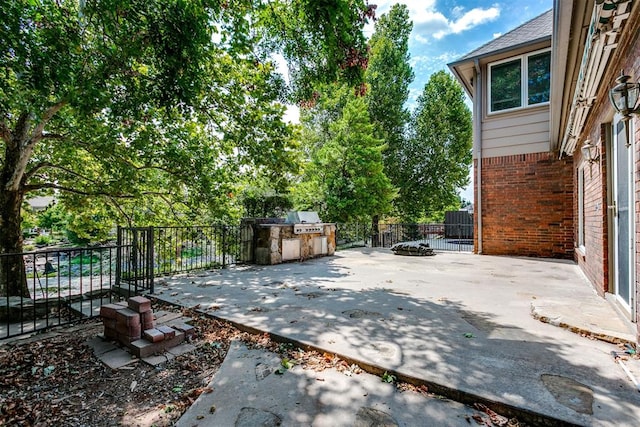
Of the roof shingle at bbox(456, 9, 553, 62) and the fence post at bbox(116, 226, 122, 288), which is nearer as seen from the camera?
the fence post at bbox(116, 226, 122, 288)

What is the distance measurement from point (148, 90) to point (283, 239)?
4.33 metres

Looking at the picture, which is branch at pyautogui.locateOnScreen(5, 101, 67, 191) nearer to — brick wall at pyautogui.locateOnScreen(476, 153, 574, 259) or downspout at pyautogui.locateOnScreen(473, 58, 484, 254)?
downspout at pyautogui.locateOnScreen(473, 58, 484, 254)

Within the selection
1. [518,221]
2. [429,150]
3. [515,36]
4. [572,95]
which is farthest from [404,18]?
[572,95]

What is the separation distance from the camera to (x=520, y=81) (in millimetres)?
7508

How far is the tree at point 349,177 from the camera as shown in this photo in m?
11.3

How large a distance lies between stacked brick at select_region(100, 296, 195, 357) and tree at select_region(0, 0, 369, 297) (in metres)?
2.18

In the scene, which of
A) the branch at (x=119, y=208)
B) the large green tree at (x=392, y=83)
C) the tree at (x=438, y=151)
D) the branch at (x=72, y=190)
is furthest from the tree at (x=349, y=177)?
the branch at (x=72, y=190)

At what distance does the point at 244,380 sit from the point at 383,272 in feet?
14.6

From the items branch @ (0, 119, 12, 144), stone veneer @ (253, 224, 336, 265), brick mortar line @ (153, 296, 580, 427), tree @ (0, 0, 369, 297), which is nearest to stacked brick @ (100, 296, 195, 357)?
brick mortar line @ (153, 296, 580, 427)

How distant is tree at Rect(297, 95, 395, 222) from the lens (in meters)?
11.3

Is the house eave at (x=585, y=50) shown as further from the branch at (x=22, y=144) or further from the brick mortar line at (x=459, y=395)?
the branch at (x=22, y=144)

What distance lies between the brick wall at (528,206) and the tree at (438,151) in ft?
27.1

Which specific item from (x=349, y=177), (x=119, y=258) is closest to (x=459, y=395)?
(x=119, y=258)

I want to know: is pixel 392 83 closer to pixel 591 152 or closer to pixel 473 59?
pixel 473 59
